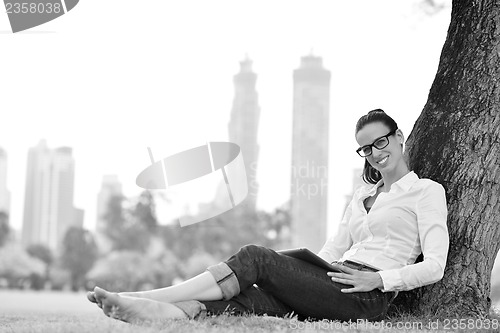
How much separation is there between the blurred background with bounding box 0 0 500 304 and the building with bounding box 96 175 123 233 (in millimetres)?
67

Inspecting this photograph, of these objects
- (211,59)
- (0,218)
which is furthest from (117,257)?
(211,59)

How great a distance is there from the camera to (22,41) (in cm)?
2895

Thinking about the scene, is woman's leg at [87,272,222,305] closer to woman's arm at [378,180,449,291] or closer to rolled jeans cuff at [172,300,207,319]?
rolled jeans cuff at [172,300,207,319]

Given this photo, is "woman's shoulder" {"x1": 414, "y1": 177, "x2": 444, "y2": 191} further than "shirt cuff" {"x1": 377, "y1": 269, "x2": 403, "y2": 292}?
Yes

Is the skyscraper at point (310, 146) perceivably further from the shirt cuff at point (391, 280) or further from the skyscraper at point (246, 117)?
the shirt cuff at point (391, 280)

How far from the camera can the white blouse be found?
211 cm

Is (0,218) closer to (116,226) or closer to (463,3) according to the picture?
(116,226)

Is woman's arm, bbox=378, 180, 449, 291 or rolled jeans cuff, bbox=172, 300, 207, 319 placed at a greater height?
woman's arm, bbox=378, 180, 449, 291

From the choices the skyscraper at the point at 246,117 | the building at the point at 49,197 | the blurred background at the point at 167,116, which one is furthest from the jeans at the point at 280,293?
the building at the point at 49,197

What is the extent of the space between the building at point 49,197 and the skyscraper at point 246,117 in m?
6.78

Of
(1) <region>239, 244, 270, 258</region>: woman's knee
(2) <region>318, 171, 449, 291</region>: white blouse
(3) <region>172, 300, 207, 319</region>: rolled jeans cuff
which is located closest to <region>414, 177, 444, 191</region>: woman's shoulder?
(2) <region>318, 171, 449, 291</region>: white blouse

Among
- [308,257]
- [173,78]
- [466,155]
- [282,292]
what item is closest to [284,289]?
[282,292]

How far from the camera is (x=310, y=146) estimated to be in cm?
2864

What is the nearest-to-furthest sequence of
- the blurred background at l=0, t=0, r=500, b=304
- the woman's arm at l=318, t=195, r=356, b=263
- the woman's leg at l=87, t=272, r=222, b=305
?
the woman's leg at l=87, t=272, r=222, b=305
the woman's arm at l=318, t=195, r=356, b=263
the blurred background at l=0, t=0, r=500, b=304
